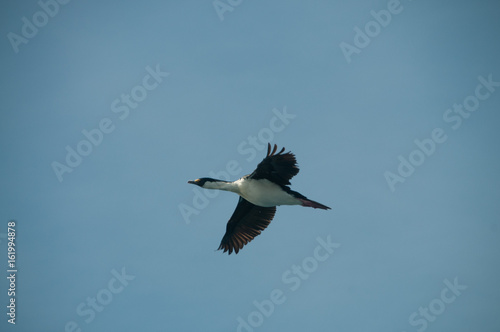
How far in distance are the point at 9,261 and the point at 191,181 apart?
10.0m

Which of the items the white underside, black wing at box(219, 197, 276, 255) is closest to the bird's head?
the white underside

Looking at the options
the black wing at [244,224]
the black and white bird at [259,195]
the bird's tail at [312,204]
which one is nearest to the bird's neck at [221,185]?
the black and white bird at [259,195]

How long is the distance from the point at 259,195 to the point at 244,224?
8.00 feet

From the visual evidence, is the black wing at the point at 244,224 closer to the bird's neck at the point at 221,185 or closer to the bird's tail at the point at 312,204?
the bird's neck at the point at 221,185

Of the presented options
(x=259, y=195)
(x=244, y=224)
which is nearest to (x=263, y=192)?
(x=259, y=195)

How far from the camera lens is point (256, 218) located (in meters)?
25.9

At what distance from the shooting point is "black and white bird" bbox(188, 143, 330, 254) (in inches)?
900

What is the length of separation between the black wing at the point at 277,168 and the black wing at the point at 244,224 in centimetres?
248

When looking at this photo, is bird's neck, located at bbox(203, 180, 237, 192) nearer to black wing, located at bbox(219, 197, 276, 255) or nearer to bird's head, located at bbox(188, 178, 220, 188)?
bird's head, located at bbox(188, 178, 220, 188)

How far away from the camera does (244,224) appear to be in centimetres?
2602

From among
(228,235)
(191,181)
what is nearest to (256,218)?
(228,235)

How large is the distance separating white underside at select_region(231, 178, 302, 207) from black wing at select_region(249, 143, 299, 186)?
233 mm

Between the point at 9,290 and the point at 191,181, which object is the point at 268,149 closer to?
the point at 191,181

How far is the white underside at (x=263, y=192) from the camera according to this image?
2366 cm
